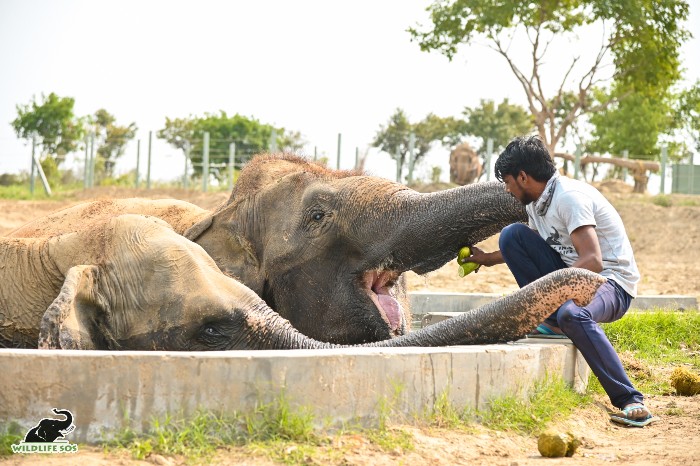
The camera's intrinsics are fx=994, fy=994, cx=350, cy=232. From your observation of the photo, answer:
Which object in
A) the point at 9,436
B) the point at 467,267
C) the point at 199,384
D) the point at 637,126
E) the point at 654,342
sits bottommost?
the point at 654,342

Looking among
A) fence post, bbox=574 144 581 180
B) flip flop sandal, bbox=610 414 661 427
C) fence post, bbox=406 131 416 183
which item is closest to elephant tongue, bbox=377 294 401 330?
flip flop sandal, bbox=610 414 661 427

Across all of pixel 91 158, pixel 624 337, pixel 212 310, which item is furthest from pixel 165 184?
pixel 212 310

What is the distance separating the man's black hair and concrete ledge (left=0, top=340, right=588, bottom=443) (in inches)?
59.3

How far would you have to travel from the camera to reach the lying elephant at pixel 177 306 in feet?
17.7

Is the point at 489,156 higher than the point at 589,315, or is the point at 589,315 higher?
the point at 489,156

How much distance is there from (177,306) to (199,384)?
0.99m

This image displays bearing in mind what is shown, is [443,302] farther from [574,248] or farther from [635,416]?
[635,416]

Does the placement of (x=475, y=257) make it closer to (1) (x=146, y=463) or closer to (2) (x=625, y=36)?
(1) (x=146, y=463)

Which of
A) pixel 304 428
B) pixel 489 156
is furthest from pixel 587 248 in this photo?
pixel 489 156

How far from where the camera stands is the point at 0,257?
21.4 feet

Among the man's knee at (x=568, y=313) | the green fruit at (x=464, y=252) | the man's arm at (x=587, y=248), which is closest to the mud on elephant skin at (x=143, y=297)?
the green fruit at (x=464, y=252)

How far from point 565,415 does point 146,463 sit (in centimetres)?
244

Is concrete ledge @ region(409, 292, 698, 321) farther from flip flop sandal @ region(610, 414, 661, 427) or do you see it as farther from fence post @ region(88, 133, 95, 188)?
fence post @ region(88, 133, 95, 188)

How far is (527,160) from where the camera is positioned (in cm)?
596
